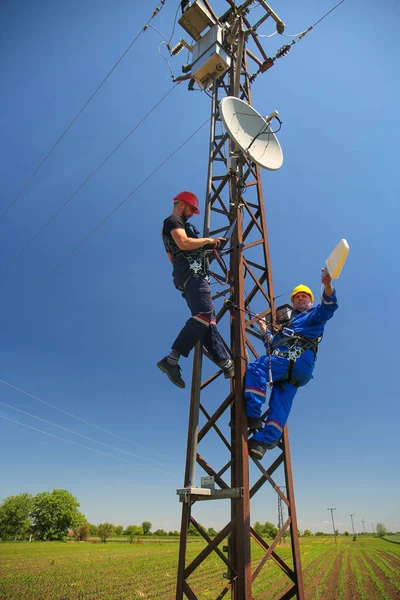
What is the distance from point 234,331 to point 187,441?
1543mm

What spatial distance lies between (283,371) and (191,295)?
148cm

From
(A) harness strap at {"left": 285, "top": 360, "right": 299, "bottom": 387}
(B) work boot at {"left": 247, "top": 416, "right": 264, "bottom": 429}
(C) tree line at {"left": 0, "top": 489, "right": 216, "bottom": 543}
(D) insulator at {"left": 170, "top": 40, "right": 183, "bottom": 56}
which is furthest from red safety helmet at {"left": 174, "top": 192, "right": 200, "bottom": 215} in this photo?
(C) tree line at {"left": 0, "top": 489, "right": 216, "bottom": 543}

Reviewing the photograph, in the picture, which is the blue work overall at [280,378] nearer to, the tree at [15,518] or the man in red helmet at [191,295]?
the man in red helmet at [191,295]

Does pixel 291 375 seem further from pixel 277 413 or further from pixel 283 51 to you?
pixel 283 51

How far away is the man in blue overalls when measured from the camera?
397 centimetres

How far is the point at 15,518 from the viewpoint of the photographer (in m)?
68.2

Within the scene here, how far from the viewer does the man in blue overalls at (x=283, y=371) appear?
156 inches

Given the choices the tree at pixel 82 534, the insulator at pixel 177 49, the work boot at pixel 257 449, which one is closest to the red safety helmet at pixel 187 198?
the work boot at pixel 257 449

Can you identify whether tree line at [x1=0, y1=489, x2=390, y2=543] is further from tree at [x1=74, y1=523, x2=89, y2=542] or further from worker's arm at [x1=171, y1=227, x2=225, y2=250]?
worker's arm at [x1=171, y1=227, x2=225, y2=250]

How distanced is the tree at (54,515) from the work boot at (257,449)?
267ft

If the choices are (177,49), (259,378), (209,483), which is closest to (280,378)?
(259,378)

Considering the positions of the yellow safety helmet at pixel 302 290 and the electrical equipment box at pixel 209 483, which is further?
the yellow safety helmet at pixel 302 290

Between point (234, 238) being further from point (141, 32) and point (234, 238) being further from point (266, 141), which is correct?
point (141, 32)

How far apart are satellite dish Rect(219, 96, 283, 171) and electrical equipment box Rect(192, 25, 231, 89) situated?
9.25ft
